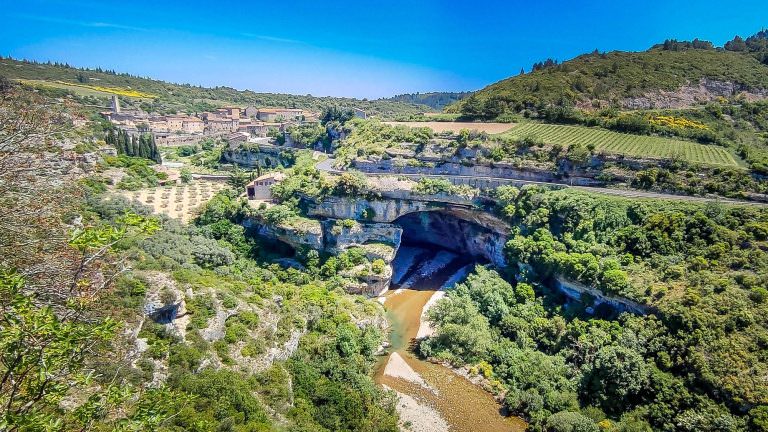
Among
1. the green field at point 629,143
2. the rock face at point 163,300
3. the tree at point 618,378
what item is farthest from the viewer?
the green field at point 629,143

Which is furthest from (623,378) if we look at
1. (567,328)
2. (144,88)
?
(144,88)

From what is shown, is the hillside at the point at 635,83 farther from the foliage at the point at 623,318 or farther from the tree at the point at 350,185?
the foliage at the point at 623,318

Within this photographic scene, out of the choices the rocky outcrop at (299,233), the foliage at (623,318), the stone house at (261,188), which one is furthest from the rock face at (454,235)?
the stone house at (261,188)

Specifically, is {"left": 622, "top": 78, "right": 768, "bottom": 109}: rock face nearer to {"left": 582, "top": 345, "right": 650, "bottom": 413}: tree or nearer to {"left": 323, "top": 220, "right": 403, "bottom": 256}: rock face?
{"left": 323, "top": 220, "right": 403, "bottom": 256}: rock face

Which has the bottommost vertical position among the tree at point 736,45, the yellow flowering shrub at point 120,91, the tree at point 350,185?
the tree at point 350,185

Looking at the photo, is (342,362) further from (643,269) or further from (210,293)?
(643,269)

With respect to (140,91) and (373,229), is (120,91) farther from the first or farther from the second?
(373,229)

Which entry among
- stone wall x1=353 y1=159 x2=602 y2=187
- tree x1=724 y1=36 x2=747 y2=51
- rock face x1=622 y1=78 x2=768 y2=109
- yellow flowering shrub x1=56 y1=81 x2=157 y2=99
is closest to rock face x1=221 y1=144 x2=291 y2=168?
stone wall x1=353 y1=159 x2=602 y2=187
